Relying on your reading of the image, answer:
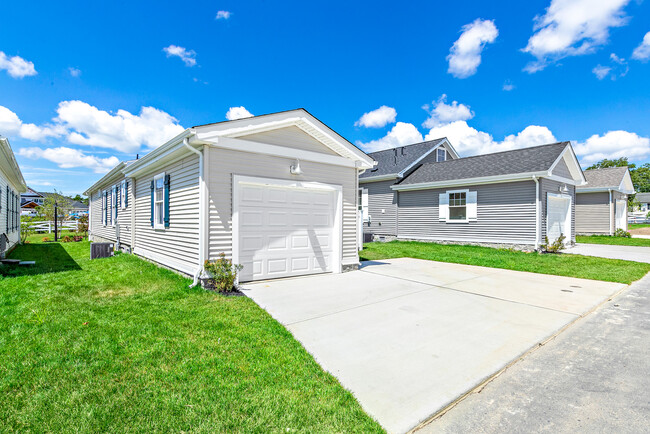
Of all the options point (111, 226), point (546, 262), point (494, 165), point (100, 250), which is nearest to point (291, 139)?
point (100, 250)

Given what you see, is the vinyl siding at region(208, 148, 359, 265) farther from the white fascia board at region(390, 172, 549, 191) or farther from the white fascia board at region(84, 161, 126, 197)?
the white fascia board at region(390, 172, 549, 191)

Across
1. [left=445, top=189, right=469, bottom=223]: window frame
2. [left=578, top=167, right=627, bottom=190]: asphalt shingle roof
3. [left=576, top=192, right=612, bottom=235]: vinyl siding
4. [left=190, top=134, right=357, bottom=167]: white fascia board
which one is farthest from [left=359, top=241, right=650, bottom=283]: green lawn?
[left=576, top=192, right=612, bottom=235]: vinyl siding

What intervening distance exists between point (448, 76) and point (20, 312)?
1919cm

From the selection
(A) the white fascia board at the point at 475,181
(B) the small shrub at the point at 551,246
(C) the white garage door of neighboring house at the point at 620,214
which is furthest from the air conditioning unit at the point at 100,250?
(C) the white garage door of neighboring house at the point at 620,214

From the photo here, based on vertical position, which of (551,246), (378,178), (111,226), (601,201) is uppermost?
(378,178)

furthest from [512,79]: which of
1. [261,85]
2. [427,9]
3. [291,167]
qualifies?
[291,167]

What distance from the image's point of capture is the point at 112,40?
35.1 feet

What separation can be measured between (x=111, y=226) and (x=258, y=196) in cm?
1023

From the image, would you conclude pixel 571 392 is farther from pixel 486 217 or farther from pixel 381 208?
pixel 381 208

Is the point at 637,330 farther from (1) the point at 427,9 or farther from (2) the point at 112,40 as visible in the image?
(2) the point at 112,40

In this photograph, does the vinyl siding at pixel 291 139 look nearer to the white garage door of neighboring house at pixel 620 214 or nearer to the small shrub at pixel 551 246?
the small shrub at pixel 551 246

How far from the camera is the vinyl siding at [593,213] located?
60.9 feet

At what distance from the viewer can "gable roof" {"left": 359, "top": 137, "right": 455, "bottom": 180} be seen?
17.2 meters

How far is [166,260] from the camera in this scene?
7.83 meters
